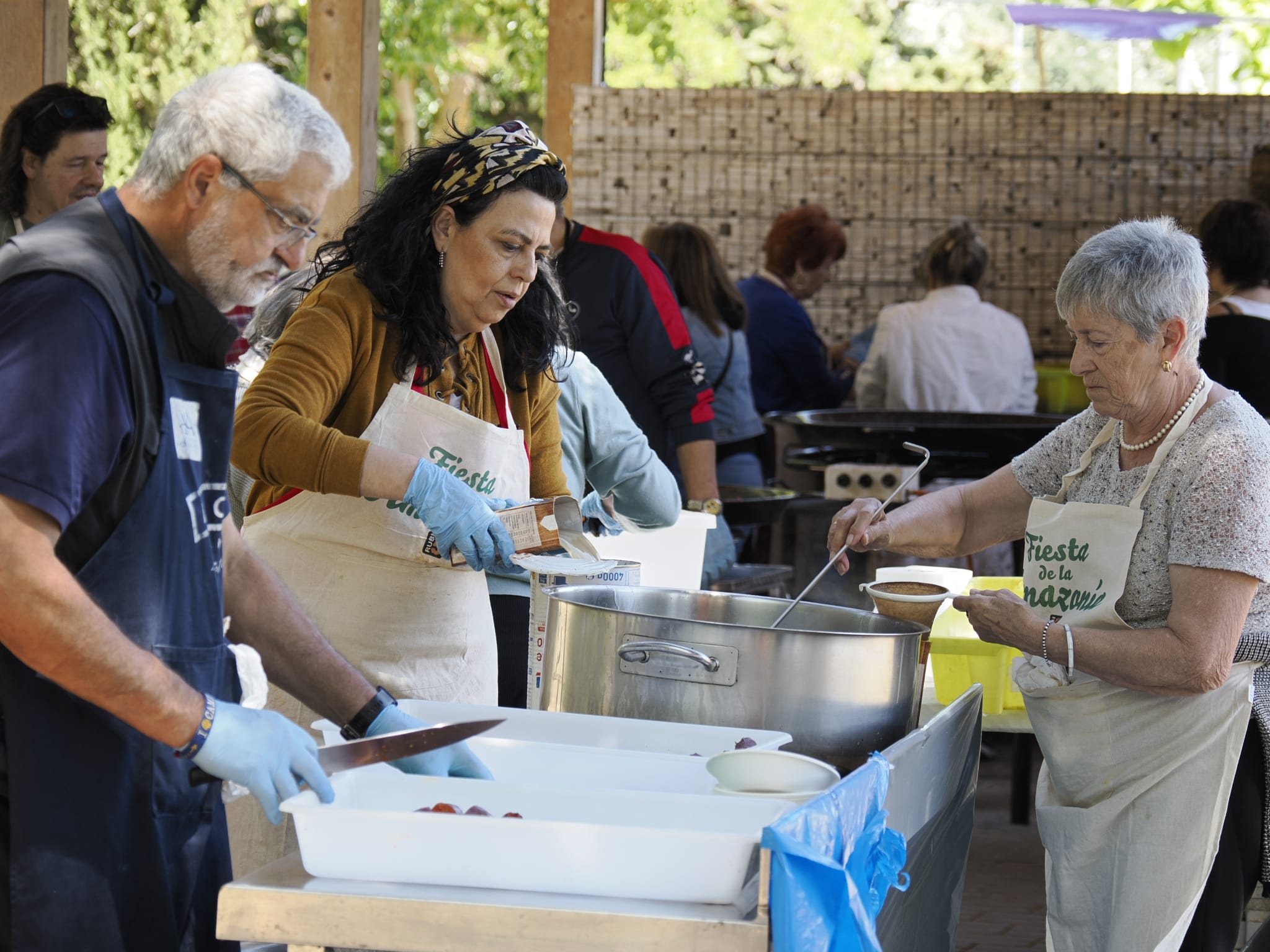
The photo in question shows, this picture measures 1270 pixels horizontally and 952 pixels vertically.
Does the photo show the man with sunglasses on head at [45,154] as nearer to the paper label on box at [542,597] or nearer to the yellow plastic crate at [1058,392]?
the paper label on box at [542,597]

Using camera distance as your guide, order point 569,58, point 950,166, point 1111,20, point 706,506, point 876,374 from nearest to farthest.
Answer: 1. point 706,506
2. point 876,374
3. point 569,58
4. point 950,166
5. point 1111,20

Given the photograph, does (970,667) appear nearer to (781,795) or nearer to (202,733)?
(781,795)

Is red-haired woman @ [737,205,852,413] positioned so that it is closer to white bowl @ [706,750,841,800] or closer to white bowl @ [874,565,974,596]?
white bowl @ [874,565,974,596]

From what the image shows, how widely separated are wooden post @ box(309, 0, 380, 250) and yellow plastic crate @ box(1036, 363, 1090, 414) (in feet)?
11.4

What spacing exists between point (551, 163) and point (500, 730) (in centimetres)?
108

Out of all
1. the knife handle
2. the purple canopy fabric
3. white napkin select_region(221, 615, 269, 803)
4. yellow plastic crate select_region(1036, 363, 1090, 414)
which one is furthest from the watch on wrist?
the purple canopy fabric

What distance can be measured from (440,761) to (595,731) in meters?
0.24

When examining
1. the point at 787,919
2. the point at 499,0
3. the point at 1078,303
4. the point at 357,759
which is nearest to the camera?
the point at 787,919

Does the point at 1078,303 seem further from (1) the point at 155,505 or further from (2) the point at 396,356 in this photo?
(1) the point at 155,505

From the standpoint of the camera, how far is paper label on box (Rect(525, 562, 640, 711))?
2.38 metres

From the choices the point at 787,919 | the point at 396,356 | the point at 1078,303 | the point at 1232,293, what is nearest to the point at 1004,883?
the point at 1232,293

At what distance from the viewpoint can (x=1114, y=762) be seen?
2521 millimetres

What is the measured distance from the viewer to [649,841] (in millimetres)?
1503

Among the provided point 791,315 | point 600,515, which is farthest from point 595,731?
point 791,315
